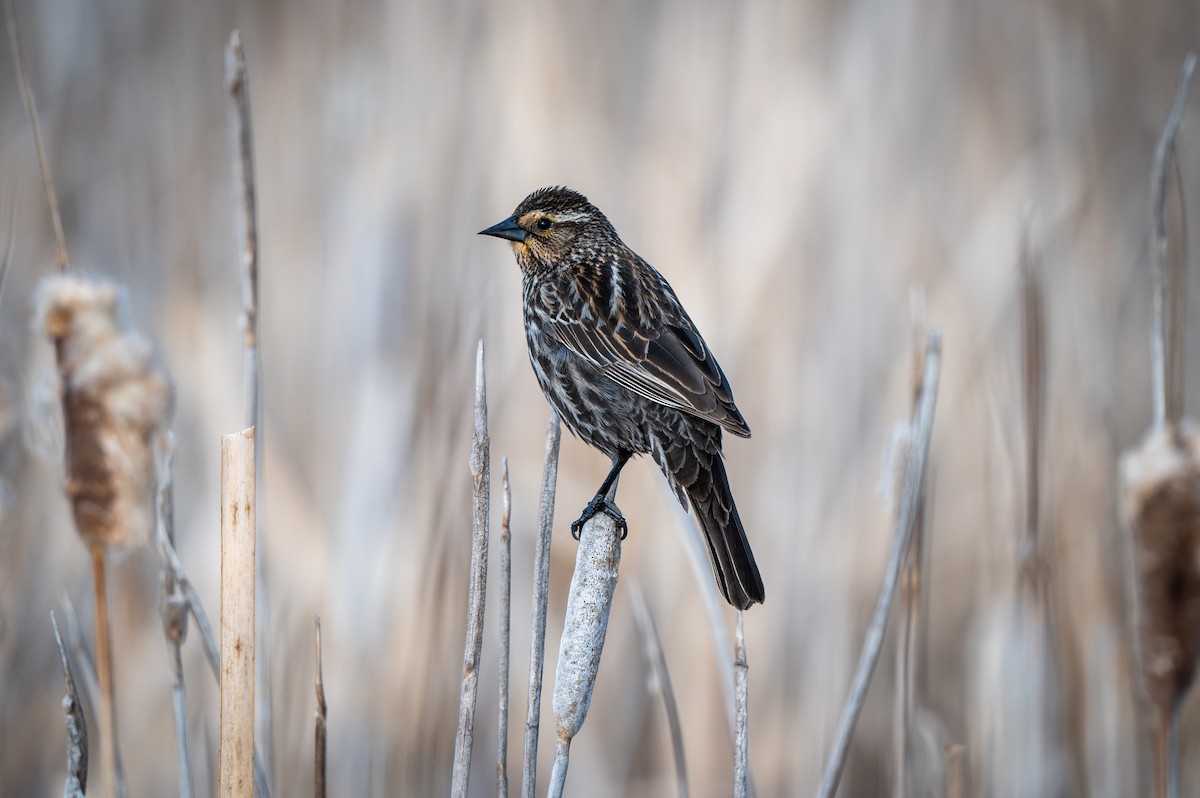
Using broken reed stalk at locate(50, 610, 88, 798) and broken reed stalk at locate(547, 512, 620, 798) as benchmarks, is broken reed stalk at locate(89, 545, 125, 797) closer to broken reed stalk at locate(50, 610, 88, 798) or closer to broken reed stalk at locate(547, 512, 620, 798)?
broken reed stalk at locate(50, 610, 88, 798)

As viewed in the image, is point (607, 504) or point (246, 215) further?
point (607, 504)

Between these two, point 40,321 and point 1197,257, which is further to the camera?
point 1197,257

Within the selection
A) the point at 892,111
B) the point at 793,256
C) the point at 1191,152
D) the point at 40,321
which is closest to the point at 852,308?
the point at 793,256

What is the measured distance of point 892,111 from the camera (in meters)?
3.30

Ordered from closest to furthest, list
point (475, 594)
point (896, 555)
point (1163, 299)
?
point (475, 594) → point (1163, 299) → point (896, 555)

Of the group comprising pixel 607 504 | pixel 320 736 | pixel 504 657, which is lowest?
pixel 320 736

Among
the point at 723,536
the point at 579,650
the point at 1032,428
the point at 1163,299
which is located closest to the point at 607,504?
the point at 723,536

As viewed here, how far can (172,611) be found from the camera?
1.41 m

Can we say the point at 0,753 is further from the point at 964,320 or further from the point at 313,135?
the point at 964,320

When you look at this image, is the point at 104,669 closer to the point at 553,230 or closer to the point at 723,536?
the point at 723,536

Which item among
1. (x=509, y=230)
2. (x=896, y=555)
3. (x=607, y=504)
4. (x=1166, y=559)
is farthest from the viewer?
(x=509, y=230)

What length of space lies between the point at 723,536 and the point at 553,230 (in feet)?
3.15

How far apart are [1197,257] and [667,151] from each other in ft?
5.61

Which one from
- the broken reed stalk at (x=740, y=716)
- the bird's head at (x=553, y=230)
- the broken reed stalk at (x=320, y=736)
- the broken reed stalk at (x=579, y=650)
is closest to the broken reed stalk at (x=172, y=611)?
the broken reed stalk at (x=320, y=736)
